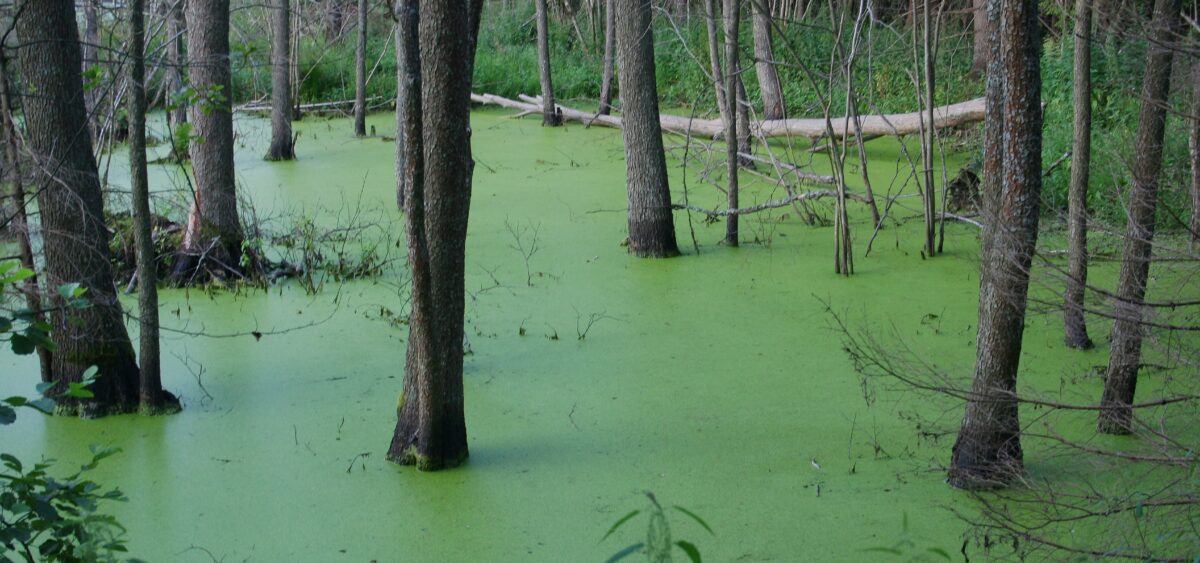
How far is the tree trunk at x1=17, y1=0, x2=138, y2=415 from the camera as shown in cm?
447

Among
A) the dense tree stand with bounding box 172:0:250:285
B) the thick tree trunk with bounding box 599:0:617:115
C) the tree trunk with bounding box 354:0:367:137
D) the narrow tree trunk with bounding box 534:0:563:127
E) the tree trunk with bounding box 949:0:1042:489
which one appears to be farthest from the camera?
the narrow tree trunk with bounding box 534:0:563:127

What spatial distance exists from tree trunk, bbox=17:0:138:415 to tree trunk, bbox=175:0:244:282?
1.97 metres

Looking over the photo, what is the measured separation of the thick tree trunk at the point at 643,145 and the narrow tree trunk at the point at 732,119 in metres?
0.40

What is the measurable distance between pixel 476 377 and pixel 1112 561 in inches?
110

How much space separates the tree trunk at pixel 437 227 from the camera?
12.7ft

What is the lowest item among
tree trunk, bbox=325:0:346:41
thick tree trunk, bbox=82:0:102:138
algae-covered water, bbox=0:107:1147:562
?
algae-covered water, bbox=0:107:1147:562

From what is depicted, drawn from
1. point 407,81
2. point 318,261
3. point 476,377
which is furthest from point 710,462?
point 318,261

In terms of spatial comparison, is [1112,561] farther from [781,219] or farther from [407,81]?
[781,219]

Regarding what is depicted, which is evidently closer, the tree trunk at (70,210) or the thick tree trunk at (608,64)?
the tree trunk at (70,210)

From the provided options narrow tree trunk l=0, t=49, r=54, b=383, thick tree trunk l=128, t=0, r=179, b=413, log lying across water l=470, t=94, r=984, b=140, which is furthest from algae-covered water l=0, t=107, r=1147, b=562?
log lying across water l=470, t=94, r=984, b=140

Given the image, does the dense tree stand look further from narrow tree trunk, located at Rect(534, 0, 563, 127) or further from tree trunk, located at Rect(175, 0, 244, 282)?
narrow tree trunk, located at Rect(534, 0, 563, 127)

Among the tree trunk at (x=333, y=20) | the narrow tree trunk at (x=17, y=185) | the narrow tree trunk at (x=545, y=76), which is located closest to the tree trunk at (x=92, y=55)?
the narrow tree trunk at (x=17, y=185)

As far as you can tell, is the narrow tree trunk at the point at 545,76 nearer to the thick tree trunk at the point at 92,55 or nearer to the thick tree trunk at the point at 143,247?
the thick tree trunk at the point at 92,55

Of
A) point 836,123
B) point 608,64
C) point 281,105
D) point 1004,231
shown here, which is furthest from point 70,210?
point 608,64
